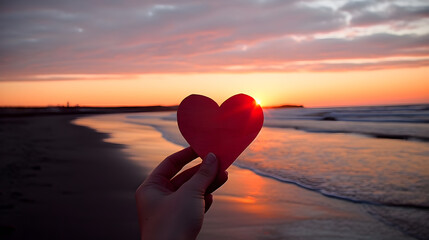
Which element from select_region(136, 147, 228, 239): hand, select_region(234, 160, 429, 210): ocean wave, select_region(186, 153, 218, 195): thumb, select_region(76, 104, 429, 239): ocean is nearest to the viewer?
select_region(136, 147, 228, 239): hand

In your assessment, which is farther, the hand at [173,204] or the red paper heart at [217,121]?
the red paper heart at [217,121]

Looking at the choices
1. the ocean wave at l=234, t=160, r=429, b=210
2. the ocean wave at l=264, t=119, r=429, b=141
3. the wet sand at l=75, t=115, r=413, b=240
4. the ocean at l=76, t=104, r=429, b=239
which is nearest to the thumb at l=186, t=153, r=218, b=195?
the wet sand at l=75, t=115, r=413, b=240

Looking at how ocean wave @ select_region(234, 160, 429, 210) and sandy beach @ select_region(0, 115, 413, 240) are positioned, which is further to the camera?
ocean wave @ select_region(234, 160, 429, 210)

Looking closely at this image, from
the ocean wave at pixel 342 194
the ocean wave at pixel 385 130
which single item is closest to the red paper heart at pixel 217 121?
the ocean wave at pixel 342 194

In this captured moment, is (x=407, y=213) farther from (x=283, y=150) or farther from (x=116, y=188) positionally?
(x=283, y=150)

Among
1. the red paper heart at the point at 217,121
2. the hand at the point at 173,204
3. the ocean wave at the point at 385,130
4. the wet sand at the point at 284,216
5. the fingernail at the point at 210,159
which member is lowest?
the wet sand at the point at 284,216

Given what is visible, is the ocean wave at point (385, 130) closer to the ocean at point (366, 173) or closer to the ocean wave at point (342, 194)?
the ocean at point (366, 173)

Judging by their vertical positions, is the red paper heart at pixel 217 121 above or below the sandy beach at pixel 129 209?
above

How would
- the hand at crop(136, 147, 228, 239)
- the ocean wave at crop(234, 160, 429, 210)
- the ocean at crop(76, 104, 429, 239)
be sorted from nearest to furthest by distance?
1. the hand at crop(136, 147, 228, 239)
2. the ocean at crop(76, 104, 429, 239)
3. the ocean wave at crop(234, 160, 429, 210)

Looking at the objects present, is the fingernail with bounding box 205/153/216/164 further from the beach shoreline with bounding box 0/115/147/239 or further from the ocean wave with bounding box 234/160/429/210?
the ocean wave with bounding box 234/160/429/210
